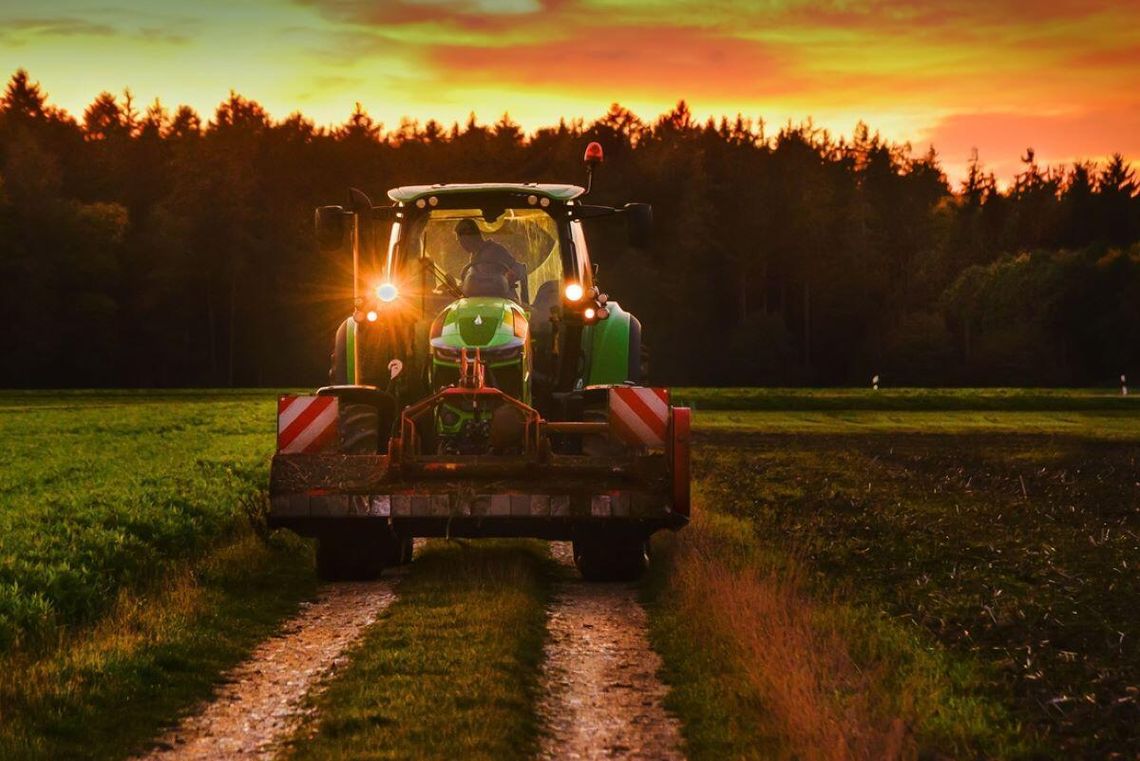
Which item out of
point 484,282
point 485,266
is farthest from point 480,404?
point 485,266

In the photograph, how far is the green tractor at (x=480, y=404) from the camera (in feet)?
41.7

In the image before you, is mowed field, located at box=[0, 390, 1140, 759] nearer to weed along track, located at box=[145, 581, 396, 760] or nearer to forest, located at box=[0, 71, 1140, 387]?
weed along track, located at box=[145, 581, 396, 760]

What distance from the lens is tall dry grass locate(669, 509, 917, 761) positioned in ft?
24.8

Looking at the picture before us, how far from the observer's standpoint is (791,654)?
940cm

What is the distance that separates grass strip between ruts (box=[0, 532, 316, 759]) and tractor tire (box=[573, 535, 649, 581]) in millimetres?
2408

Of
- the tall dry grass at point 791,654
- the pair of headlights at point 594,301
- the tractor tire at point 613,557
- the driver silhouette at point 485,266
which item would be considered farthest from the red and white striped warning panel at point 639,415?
the driver silhouette at point 485,266

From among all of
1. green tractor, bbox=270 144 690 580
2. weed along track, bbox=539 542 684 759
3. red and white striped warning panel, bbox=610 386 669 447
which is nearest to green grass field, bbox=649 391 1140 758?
weed along track, bbox=539 542 684 759

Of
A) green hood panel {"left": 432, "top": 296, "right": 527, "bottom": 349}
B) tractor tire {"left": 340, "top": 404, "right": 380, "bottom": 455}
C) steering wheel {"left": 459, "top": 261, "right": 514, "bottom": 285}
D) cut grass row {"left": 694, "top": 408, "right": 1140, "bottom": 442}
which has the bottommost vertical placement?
cut grass row {"left": 694, "top": 408, "right": 1140, "bottom": 442}

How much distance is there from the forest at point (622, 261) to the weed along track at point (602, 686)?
7539 cm

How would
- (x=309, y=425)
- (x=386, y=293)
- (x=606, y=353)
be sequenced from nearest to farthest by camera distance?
(x=309, y=425)
(x=386, y=293)
(x=606, y=353)

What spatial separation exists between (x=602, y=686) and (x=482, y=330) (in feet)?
15.5

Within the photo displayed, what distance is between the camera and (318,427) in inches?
539

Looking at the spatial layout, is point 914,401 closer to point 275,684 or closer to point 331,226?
point 331,226

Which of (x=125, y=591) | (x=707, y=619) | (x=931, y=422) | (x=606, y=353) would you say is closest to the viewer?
(x=707, y=619)
